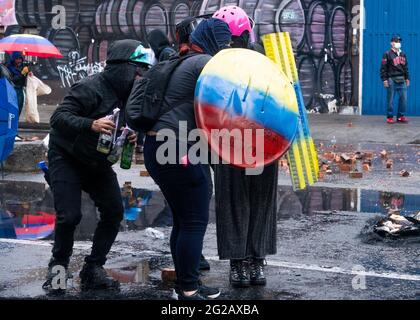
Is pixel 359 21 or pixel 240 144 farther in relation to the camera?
pixel 359 21

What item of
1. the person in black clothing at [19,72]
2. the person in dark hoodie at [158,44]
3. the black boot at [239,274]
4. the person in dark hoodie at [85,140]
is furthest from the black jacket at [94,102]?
the person in black clothing at [19,72]

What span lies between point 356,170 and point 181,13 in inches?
423

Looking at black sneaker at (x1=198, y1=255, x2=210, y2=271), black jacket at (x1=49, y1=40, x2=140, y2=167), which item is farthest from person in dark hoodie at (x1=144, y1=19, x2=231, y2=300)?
black sneaker at (x1=198, y1=255, x2=210, y2=271)

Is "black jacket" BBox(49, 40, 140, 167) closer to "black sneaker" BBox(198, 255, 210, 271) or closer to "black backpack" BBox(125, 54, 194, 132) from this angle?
"black backpack" BBox(125, 54, 194, 132)

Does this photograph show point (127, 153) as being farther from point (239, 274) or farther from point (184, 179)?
point (239, 274)

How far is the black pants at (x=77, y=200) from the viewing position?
A: 236 inches

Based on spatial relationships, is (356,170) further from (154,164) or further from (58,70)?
(58,70)

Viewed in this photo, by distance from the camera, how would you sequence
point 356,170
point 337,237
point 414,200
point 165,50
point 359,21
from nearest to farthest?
point 337,237 < point 165,50 < point 414,200 < point 356,170 < point 359,21

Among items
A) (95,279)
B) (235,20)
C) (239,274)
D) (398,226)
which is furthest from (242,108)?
(398,226)

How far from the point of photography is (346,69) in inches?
803

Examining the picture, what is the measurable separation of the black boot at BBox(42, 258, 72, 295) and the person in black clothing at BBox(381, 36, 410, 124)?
43.9ft

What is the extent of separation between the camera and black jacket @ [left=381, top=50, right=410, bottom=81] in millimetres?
→ 18406

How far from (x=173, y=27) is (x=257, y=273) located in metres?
16.0

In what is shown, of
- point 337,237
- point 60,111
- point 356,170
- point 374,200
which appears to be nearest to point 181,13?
point 356,170
